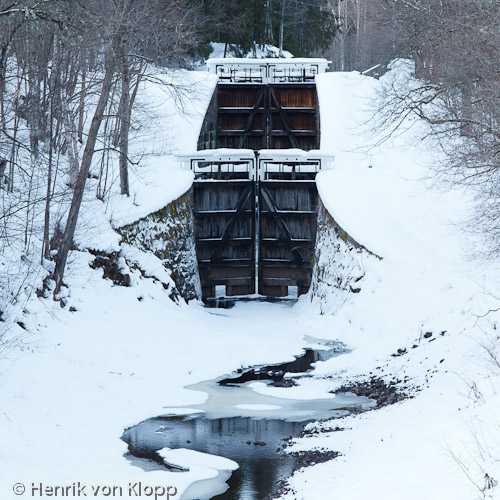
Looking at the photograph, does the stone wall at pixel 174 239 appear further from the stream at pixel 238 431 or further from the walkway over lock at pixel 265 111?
the walkway over lock at pixel 265 111

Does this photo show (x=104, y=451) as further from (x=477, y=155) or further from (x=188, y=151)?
(x=188, y=151)

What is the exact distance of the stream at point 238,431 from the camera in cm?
781

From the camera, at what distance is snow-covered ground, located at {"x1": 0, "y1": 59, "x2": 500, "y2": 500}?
7.03m

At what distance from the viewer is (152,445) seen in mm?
8891

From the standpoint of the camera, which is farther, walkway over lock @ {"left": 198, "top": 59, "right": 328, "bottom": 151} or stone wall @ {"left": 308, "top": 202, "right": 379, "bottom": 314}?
walkway over lock @ {"left": 198, "top": 59, "right": 328, "bottom": 151}

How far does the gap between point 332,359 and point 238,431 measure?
4.12 m

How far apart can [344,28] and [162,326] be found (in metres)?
31.2

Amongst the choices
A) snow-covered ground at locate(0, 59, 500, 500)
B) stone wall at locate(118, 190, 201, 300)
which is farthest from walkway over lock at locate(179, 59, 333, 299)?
snow-covered ground at locate(0, 59, 500, 500)

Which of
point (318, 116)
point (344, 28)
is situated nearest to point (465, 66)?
point (318, 116)

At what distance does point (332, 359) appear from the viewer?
13305mm

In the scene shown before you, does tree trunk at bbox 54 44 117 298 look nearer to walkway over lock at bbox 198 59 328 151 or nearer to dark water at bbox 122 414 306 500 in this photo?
dark water at bbox 122 414 306 500

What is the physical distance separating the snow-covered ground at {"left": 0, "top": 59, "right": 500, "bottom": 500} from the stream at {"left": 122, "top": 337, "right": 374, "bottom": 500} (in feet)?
0.63

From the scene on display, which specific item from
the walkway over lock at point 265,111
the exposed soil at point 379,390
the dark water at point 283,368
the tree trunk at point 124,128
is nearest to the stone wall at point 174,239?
the tree trunk at point 124,128

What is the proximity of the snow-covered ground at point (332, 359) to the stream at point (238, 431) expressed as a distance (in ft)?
0.63
